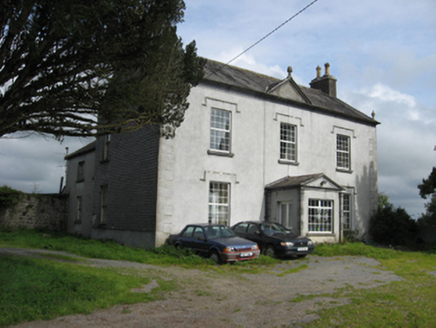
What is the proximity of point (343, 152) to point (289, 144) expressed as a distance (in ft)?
14.8

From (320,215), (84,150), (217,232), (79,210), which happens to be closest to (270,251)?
(217,232)

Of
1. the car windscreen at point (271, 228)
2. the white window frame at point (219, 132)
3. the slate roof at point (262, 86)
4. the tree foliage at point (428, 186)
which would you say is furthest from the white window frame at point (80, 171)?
the tree foliage at point (428, 186)

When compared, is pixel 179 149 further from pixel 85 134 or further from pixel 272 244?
pixel 85 134

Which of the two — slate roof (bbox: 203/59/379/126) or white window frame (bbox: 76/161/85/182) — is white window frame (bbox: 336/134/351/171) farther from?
white window frame (bbox: 76/161/85/182)

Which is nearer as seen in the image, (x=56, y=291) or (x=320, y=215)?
(x=56, y=291)

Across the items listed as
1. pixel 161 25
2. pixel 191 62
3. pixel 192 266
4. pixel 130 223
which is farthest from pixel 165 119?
pixel 130 223

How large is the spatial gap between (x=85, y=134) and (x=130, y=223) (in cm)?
1027

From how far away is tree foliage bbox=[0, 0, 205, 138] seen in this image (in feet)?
26.3

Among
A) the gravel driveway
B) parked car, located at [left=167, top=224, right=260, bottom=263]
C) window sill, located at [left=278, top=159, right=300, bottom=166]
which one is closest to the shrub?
window sill, located at [left=278, top=159, right=300, bottom=166]

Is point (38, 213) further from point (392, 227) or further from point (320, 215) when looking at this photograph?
point (392, 227)

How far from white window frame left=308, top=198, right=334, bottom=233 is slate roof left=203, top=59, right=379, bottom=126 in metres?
5.82

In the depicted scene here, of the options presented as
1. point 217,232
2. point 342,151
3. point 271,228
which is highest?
point 342,151

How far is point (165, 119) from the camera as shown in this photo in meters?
12.1

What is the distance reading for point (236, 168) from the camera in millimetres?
20859
